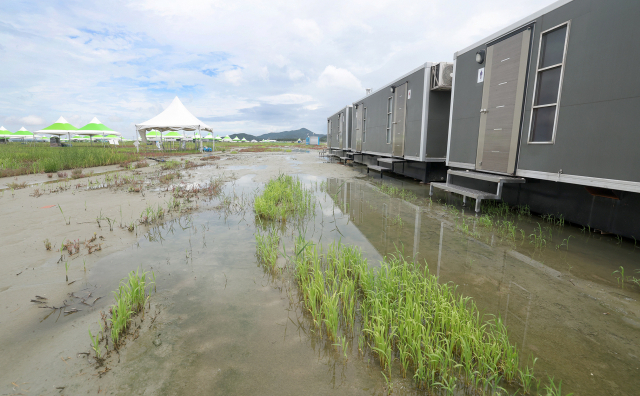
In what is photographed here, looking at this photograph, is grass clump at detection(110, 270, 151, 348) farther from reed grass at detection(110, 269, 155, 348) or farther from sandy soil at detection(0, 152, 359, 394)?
sandy soil at detection(0, 152, 359, 394)

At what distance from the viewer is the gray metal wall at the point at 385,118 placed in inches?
373

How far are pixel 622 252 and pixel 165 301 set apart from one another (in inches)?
239

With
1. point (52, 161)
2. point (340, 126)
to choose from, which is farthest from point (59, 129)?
point (340, 126)

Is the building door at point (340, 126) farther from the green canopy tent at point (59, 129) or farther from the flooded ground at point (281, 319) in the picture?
the green canopy tent at point (59, 129)

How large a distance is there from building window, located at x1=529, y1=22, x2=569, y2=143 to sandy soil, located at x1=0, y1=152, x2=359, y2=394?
690cm

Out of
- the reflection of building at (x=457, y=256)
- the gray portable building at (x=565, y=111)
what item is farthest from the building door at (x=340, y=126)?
the reflection of building at (x=457, y=256)

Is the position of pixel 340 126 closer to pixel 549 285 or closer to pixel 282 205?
pixel 282 205

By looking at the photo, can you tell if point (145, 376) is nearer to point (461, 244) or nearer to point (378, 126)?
point (461, 244)

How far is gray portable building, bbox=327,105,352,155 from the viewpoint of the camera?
66.5 feet

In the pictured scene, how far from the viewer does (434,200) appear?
8.12 meters

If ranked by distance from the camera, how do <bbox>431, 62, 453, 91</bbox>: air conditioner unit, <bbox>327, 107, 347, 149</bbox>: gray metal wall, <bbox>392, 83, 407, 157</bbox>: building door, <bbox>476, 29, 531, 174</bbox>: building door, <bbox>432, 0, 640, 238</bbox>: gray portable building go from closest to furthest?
<bbox>432, 0, 640, 238</bbox>: gray portable building → <bbox>476, 29, 531, 174</bbox>: building door → <bbox>431, 62, 453, 91</bbox>: air conditioner unit → <bbox>392, 83, 407, 157</bbox>: building door → <bbox>327, 107, 347, 149</bbox>: gray metal wall

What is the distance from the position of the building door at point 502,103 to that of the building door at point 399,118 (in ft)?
12.8

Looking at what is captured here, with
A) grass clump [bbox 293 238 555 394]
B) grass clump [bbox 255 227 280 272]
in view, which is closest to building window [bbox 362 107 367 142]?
grass clump [bbox 255 227 280 272]

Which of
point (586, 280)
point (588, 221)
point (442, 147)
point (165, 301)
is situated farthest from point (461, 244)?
point (442, 147)
